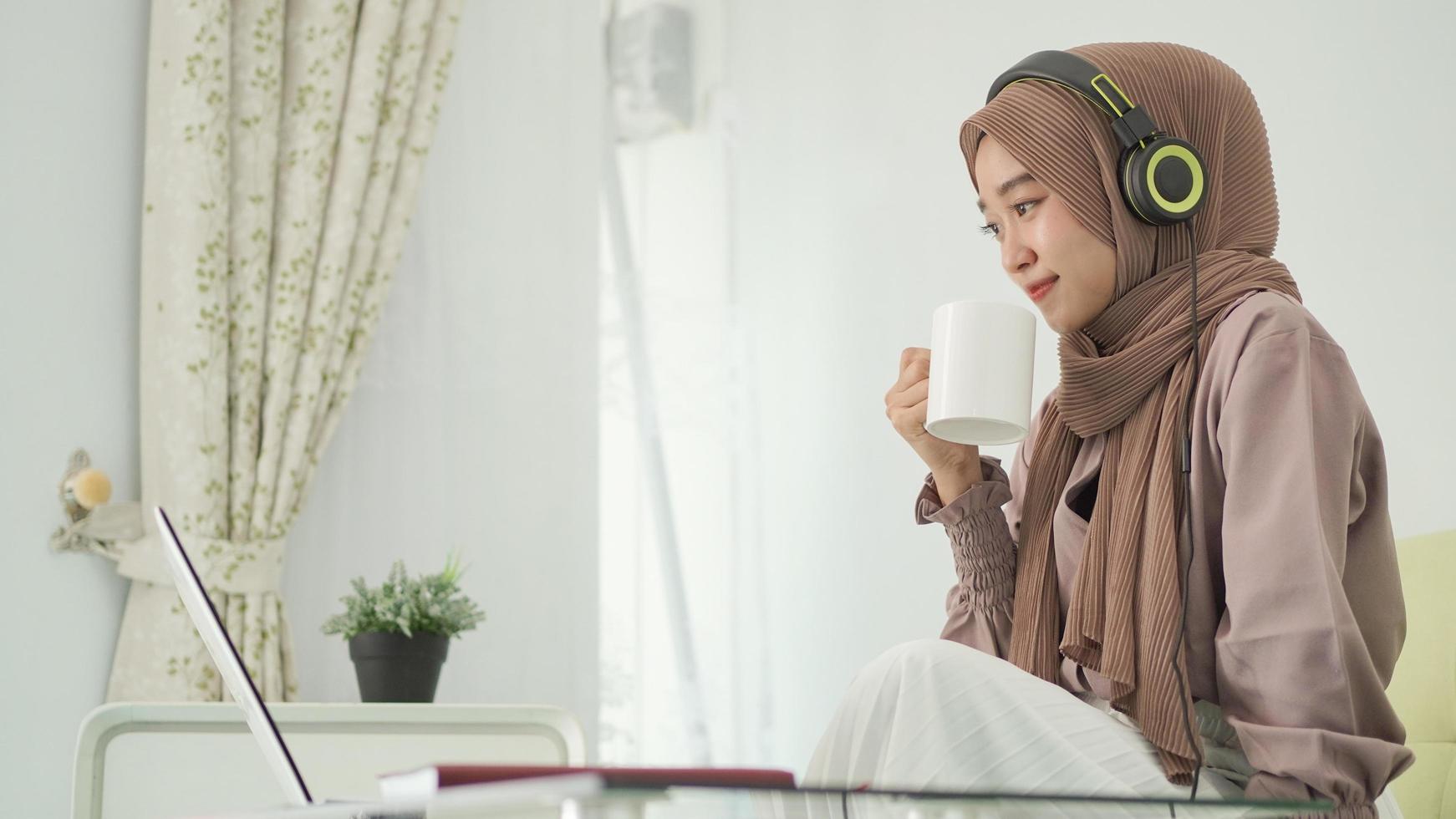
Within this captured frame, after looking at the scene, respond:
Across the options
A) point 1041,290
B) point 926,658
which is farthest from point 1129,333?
point 926,658

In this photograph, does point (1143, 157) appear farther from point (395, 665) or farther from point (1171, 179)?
point (395, 665)

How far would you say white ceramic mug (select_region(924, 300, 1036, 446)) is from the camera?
1105mm

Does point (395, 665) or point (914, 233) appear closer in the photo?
point (395, 665)

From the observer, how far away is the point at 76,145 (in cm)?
188

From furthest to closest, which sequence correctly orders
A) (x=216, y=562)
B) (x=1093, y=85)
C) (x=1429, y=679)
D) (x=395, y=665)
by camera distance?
1. (x=216, y=562)
2. (x=395, y=665)
3. (x=1429, y=679)
4. (x=1093, y=85)

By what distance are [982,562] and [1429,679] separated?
0.54 meters

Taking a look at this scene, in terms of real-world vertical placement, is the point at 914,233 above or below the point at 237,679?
above

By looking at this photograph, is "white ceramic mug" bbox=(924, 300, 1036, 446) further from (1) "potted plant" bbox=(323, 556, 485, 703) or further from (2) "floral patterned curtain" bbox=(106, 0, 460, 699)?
(2) "floral patterned curtain" bbox=(106, 0, 460, 699)

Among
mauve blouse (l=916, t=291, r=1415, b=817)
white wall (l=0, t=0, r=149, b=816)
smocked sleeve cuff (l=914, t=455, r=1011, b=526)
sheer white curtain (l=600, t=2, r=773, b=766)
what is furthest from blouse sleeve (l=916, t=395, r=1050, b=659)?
sheer white curtain (l=600, t=2, r=773, b=766)

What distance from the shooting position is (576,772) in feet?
1.73

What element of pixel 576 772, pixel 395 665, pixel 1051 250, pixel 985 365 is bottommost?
pixel 395 665

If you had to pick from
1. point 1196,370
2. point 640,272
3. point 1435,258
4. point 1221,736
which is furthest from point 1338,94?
point 640,272

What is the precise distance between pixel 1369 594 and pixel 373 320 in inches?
63.6

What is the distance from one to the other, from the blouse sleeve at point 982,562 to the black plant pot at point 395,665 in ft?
2.68
